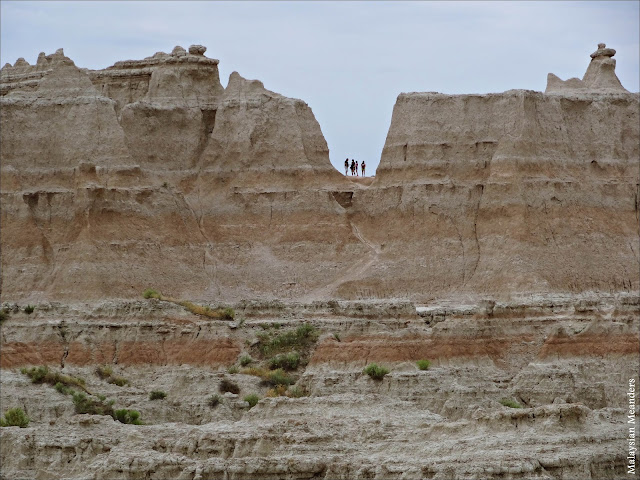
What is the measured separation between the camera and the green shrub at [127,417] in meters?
85.9

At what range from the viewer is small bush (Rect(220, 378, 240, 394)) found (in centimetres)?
8944

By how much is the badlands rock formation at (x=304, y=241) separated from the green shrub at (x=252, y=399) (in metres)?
0.43

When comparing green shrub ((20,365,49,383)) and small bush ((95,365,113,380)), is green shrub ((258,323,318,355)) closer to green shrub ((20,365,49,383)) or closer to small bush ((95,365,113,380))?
small bush ((95,365,113,380))

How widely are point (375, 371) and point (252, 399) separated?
3993 mm

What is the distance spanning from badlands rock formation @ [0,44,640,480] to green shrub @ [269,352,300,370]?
33 cm

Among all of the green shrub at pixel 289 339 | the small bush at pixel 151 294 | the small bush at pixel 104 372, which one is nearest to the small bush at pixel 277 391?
the green shrub at pixel 289 339

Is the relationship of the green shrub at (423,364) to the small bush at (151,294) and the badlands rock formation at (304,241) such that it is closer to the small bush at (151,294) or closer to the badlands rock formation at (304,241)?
the badlands rock formation at (304,241)

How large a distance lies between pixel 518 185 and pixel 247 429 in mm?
27779

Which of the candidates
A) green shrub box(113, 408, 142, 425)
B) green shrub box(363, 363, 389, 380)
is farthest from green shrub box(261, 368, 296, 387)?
green shrub box(113, 408, 142, 425)

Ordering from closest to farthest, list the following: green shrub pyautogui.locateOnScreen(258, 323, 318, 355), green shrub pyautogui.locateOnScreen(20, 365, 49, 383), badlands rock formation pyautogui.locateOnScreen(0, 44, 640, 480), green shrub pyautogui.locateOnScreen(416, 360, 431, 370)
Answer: green shrub pyautogui.locateOnScreen(416, 360, 431, 370)
green shrub pyautogui.locateOnScreen(20, 365, 49, 383)
badlands rock formation pyautogui.locateOnScreen(0, 44, 640, 480)
green shrub pyautogui.locateOnScreen(258, 323, 318, 355)

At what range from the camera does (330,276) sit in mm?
102125

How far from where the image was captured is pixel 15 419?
276ft

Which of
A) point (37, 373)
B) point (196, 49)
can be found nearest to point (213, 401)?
point (37, 373)

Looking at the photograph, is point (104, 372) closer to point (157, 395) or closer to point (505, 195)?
point (157, 395)
